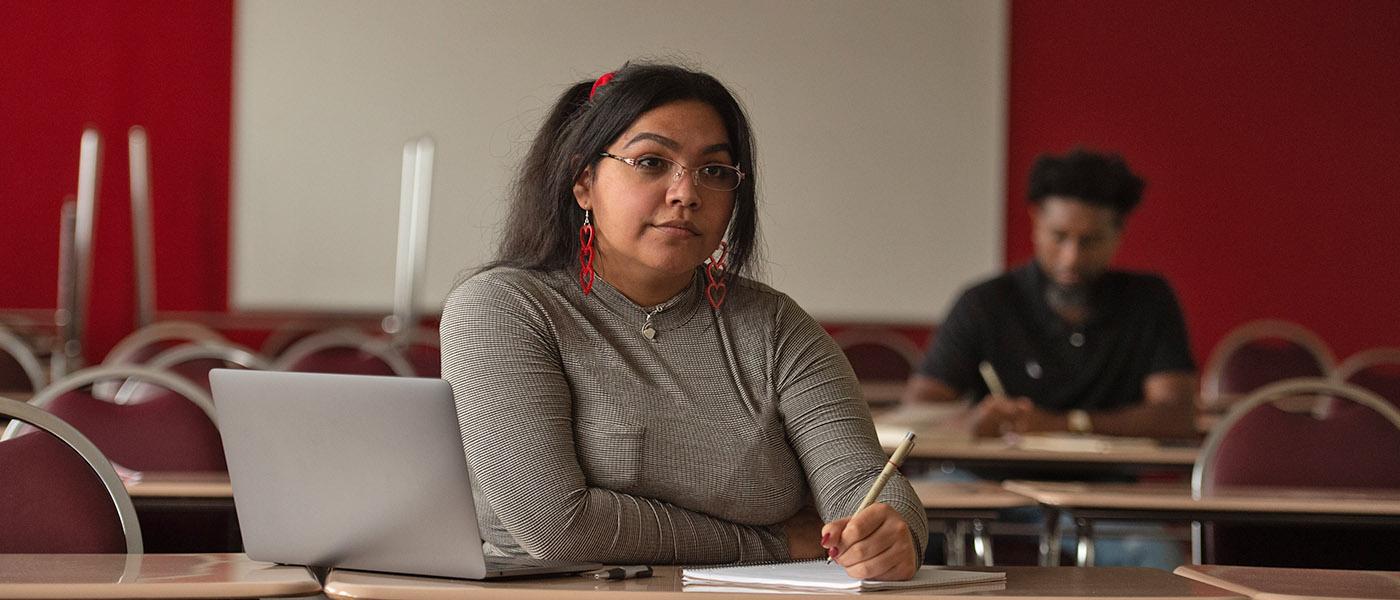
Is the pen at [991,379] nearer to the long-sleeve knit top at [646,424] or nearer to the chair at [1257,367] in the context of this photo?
the chair at [1257,367]

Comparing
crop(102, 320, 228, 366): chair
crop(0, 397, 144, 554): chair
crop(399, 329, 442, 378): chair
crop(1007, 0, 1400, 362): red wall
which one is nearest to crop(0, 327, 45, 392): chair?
crop(102, 320, 228, 366): chair

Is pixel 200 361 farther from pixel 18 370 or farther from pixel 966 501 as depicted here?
pixel 966 501

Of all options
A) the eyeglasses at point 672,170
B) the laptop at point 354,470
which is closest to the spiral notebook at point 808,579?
the laptop at point 354,470

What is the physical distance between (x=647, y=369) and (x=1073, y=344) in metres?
2.43

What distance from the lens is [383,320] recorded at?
22.0 ft

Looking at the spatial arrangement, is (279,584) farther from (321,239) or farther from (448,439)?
(321,239)

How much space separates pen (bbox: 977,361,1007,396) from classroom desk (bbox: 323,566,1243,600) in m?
2.10

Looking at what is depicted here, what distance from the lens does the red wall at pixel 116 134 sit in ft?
21.3

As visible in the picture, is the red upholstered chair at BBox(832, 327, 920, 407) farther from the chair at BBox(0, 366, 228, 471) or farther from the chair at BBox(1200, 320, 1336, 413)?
the chair at BBox(0, 366, 228, 471)

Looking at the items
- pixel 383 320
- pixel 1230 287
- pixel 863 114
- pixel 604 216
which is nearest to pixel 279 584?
pixel 604 216

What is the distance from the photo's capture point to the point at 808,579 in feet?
5.63

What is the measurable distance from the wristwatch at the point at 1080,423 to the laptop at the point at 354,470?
7.94ft

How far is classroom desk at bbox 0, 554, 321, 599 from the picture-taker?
5.25ft

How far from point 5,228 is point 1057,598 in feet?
19.0
